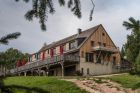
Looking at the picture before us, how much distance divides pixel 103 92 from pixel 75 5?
84.8 feet

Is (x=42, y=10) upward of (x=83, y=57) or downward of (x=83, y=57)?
downward

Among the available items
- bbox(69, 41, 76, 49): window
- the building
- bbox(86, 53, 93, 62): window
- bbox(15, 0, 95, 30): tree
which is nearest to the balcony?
the building

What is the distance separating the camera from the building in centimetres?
5303

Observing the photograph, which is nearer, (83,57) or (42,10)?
(42,10)

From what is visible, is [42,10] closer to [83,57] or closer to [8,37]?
[8,37]

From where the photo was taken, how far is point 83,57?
177 ft

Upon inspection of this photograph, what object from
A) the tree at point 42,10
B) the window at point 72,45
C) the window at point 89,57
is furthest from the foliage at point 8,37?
the window at point 72,45

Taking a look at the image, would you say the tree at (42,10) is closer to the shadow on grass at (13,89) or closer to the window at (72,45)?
the shadow on grass at (13,89)

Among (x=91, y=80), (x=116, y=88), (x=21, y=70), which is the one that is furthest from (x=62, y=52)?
(x=116, y=88)

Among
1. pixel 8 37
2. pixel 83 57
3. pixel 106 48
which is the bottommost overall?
pixel 8 37

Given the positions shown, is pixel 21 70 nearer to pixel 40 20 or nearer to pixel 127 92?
pixel 127 92

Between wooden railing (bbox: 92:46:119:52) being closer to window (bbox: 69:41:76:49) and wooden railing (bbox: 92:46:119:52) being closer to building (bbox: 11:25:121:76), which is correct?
building (bbox: 11:25:121:76)

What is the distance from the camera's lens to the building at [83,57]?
5303 centimetres

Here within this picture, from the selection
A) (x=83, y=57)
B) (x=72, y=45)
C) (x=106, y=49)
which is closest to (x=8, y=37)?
(x=83, y=57)
